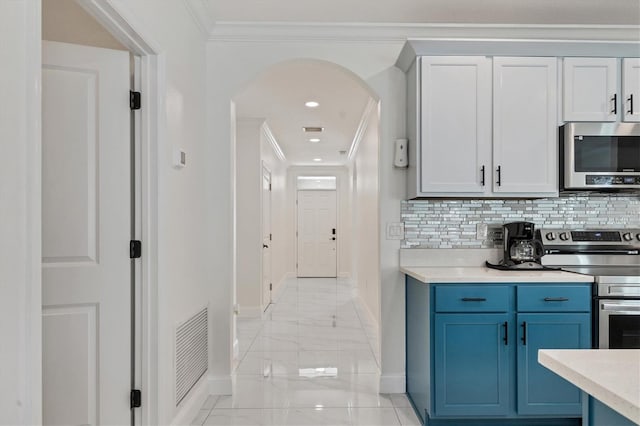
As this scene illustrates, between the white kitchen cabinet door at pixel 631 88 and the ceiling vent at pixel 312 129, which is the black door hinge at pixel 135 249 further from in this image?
the ceiling vent at pixel 312 129

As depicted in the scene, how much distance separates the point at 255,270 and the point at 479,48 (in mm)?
3679

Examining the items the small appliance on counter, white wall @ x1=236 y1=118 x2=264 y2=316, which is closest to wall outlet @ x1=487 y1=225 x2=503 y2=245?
the small appliance on counter

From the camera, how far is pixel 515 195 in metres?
2.54

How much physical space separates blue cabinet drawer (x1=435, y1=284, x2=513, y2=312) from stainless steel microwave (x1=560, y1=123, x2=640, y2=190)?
889 mm

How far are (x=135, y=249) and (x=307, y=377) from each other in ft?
5.95

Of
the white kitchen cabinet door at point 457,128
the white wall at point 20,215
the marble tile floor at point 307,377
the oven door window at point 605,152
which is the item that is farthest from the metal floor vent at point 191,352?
the oven door window at point 605,152

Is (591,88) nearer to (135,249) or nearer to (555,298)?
(555,298)

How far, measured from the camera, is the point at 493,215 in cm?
284

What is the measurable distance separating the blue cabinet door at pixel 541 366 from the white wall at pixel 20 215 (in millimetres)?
2241

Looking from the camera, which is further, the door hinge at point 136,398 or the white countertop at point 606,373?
the door hinge at point 136,398

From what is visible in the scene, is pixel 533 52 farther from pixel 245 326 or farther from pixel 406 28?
pixel 245 326

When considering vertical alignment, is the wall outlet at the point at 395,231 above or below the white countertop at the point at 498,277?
above

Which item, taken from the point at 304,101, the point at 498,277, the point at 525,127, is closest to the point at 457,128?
the point at 525,127

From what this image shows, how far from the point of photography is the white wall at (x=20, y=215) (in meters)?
1.00
